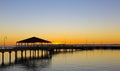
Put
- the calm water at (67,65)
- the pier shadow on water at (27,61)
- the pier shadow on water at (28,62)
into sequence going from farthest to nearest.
A: the pier shadow on water at (27,61) < the pier shadow on water at (28,62) < the calm water at (67,65)

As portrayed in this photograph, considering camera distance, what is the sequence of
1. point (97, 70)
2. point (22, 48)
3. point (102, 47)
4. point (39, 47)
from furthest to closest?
1. point (102, 47)
2. point (39, 47)
3. point (22, 48)
4. point (97, 70)

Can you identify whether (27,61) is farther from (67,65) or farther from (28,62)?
(67,65)

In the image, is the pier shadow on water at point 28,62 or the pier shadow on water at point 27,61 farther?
the pier shadow on water at point 27,61

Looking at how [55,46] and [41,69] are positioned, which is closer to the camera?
[41,69]

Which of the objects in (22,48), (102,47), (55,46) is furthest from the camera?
(102,47)

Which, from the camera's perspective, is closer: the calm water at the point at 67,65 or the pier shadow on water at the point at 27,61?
the calm water at the point at 67,65

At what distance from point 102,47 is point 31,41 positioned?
28290 millimetres

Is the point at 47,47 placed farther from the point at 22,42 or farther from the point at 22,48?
the point at 22,48

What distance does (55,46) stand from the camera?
8450 cm

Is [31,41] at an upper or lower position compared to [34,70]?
upper

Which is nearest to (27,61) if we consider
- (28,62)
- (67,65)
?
(28,62)

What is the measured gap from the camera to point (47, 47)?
257 ft

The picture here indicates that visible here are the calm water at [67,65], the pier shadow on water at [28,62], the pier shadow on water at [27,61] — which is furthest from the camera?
the pier shadow on water at [27,61]

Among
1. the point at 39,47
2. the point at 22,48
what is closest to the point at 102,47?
the point at 39,47
